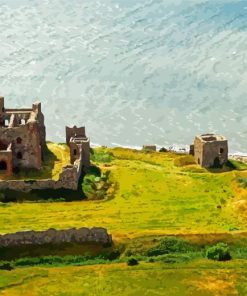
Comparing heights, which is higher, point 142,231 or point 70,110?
point 70,110

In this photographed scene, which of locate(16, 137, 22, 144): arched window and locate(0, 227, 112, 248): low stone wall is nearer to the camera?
locate(0, 227, 112, 248): low stone wall

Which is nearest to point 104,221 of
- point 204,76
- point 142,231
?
point 142,231

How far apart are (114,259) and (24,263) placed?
338 inches

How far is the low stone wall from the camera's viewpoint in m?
67.0

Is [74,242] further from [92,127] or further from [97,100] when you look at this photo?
[97,100]

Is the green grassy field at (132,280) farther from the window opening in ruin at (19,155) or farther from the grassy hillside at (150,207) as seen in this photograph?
the window opening in ruin at (19,155)

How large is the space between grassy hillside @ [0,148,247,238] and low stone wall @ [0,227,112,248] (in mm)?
1714

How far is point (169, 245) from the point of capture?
67.9 meters

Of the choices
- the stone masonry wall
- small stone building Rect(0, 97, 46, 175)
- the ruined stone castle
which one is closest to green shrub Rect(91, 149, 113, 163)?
the ruined stone castle

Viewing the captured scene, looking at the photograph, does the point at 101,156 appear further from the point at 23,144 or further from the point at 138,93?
the point at 138,93

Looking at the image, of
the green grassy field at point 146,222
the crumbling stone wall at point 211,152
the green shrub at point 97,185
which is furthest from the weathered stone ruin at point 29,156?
the crumbling stone wall at point 211,152

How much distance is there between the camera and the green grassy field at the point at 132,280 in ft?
195

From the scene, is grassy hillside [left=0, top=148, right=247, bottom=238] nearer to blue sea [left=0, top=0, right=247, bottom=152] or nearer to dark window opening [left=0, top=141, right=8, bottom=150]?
dark window opening [left=0, top=141, right=8, bottom=150]

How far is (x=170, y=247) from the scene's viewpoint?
67812mm
